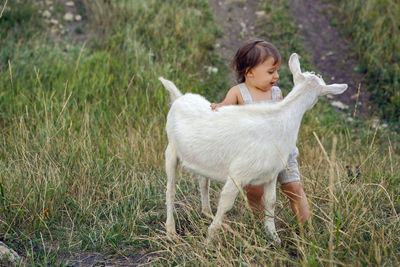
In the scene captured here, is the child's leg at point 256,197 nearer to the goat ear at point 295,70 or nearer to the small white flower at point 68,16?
the goat ear at point 295,70

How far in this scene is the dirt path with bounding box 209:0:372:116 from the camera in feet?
23.1

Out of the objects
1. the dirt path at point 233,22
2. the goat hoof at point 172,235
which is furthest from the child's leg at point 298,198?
the dirt path at point 233,22

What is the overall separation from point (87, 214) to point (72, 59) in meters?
3.22

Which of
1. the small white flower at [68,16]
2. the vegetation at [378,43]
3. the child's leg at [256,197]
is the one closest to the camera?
the child's leg at [256,197]

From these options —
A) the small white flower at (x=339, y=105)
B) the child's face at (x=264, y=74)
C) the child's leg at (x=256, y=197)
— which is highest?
the child's face at (x=264, y=74)

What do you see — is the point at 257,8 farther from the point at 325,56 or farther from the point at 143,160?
the point at 143,160

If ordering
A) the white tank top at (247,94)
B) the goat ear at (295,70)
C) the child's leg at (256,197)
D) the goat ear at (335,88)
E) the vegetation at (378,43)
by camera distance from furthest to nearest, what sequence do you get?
1. the vegetation at (378,43)
2. the child's leg at (256,197)
3. the white tank top at (247,94)
4. the goat ear at (295,70)
5. the goat ear at (335,88)

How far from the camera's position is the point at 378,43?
705cm

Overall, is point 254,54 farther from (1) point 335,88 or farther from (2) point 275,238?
(2) point 275,238

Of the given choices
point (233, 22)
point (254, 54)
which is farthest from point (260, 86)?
point (233, 22)

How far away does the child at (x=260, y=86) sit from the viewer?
291cm

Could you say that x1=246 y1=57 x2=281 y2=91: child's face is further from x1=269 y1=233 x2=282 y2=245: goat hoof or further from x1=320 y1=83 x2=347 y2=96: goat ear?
x1=269 y1=233 x2=282 y2=245: goat hoof

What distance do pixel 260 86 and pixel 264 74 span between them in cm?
9

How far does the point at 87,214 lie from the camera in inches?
137
